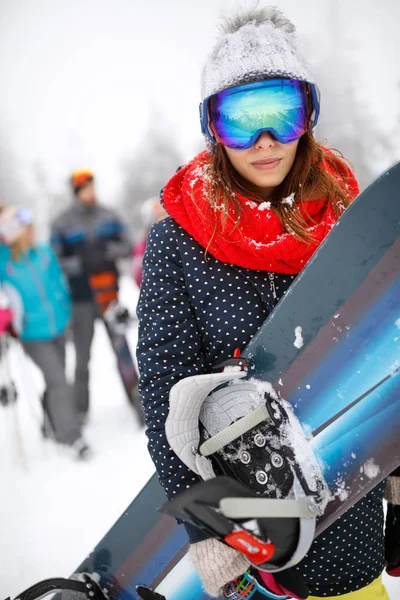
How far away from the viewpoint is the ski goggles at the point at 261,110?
4.20 ft

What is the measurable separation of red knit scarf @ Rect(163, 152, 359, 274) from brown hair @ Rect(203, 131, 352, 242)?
17 millimetres

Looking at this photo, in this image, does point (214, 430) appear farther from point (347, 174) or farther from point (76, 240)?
point (76, 240)

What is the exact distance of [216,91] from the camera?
50.7 inches

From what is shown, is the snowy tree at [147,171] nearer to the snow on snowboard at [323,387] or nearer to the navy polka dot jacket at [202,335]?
the navy polka dot jacket at [202,335]

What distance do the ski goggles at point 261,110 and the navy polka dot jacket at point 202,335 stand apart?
0.30 metres

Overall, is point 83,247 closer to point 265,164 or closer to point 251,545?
point 265,164

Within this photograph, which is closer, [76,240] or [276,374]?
[276,374]

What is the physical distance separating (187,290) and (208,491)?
1.80 ft

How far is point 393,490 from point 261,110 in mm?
1218

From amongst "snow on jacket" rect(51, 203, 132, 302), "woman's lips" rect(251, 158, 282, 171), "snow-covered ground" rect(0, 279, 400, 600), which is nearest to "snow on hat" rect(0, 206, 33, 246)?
"snow on jacket" rect(51, 203, 132, 302)

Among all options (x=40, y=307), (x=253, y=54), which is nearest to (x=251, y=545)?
(x=253, y=54)

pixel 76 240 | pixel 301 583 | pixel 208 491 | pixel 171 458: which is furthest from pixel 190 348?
pixel 76 240

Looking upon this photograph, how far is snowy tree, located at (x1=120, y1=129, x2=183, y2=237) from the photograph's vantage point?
114 ft

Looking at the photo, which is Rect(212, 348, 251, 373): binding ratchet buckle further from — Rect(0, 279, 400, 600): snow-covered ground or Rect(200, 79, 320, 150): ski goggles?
Rect(0, 279, 400, 600): snow-covered ground
